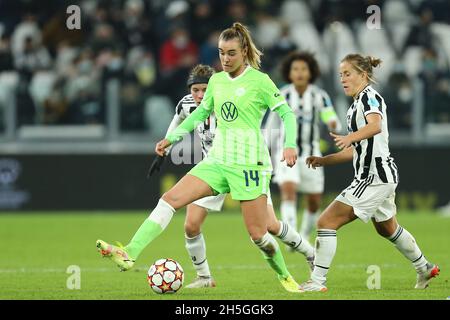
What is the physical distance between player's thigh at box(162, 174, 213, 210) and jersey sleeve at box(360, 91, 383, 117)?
4.58ft

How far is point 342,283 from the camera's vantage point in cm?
933

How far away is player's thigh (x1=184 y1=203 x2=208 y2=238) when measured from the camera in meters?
9.11

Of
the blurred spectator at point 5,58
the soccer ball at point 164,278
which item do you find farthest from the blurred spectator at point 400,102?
the soccer ball at point 164,278

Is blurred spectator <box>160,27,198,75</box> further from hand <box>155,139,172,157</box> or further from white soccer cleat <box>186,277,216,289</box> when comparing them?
hand <box>155,139,172,157</box>

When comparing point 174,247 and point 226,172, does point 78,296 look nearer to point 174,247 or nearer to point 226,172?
point 226,172

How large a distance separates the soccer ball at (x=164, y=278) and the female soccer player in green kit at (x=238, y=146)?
0.30m

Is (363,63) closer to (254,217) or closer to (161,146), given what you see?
(254,217)

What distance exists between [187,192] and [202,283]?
115 centimetres

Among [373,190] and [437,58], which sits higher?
[437,58]

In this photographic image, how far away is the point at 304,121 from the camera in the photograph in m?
13.0

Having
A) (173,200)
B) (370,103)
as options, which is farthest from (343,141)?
(173,200)

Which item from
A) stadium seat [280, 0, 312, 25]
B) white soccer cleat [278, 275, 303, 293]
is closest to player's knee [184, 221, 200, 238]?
white soccer cleat [278, 275, 303, 293]
